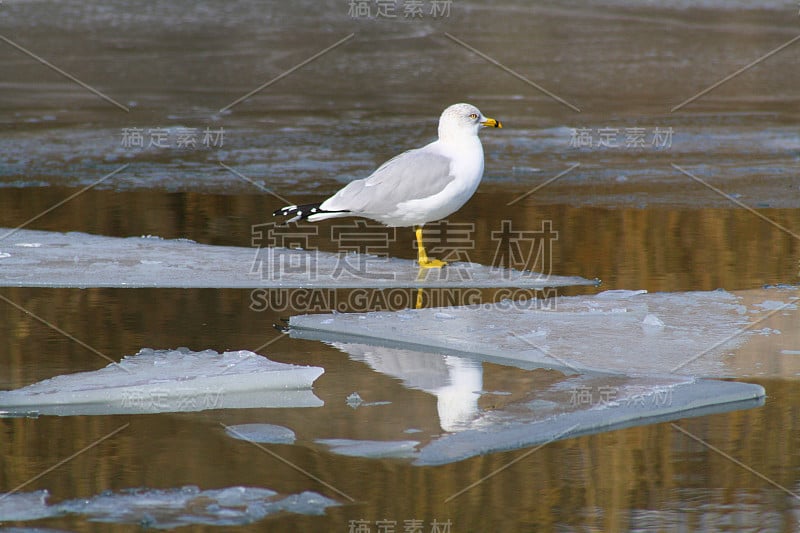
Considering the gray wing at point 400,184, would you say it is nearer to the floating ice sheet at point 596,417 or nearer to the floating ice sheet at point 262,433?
the floating ice sheet at point 596,417

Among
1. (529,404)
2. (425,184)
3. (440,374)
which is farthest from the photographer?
(425,184)

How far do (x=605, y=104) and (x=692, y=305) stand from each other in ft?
29.9

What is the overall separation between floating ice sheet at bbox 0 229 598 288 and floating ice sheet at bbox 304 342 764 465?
1724 millimetres

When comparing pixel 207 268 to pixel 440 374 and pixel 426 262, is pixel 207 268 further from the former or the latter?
pixel 440 374

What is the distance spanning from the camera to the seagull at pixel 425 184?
7203mm

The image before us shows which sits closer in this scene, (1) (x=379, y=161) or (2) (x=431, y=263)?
Result: (2) (x=431, y=263)

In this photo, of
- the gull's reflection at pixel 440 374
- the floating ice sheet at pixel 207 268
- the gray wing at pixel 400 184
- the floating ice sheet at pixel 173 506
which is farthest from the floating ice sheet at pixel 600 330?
the floating ice sheet at pixel 173 506

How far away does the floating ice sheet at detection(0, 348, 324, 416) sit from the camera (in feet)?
15.3

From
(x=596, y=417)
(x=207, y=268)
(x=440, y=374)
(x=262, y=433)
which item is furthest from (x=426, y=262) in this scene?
(x=262, y=433)

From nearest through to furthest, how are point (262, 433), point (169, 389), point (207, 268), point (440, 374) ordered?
point (262, 433) < point (169, 389) < point (440, 374) < point (207, 268)

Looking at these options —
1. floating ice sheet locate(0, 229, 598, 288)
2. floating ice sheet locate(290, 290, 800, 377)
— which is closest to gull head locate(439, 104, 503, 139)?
floating ice sheet locate(0, 229, 598, 288)

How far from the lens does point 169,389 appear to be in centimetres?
482

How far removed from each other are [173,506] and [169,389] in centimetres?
119

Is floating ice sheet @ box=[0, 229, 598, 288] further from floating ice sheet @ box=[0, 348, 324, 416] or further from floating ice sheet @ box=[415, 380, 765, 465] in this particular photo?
floating ice sheet @ box=[415, 380, 765, 465]
